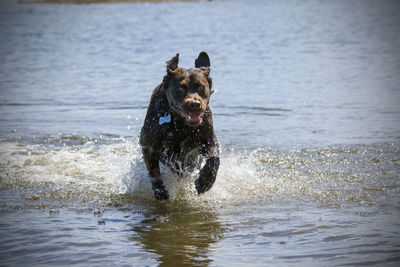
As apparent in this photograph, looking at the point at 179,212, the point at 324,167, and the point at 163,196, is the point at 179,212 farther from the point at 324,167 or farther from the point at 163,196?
the point at 324,167

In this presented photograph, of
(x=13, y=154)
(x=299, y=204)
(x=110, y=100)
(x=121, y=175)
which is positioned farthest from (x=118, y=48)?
(x=299, y=204)

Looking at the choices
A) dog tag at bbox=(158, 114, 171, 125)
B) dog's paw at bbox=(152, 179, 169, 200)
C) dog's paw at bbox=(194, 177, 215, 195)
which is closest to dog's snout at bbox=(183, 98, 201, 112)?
dog tag at bbox=(158, 114, 171, 125)

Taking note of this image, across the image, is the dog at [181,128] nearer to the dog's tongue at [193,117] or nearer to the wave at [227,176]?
the dog's tongue at [193,117]

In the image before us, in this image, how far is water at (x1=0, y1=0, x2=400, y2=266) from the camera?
453cm

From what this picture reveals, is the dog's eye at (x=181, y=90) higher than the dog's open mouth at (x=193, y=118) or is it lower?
higher

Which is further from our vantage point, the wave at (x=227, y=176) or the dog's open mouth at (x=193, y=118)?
the wave at (x=227, y=176)

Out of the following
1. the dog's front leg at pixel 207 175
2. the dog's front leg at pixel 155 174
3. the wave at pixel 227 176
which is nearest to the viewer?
the dog's front leg at pixel 207 175

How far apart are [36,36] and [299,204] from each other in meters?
27.9

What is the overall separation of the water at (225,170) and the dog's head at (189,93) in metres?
1.04

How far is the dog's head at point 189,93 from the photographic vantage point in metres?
5.26

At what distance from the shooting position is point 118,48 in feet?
80.0

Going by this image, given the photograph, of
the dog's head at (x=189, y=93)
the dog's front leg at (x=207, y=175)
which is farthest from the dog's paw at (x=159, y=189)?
the dog's head at (x=189, y=93)

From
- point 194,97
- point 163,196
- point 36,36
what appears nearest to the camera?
point 194,97

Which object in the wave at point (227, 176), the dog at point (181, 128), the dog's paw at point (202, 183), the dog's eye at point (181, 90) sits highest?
the dog's eye at point (181, 90)
